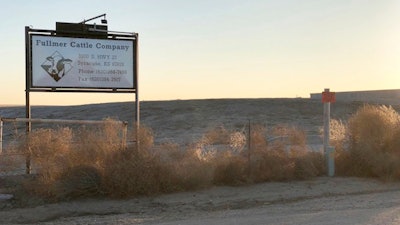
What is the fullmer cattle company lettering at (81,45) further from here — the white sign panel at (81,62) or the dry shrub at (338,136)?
the dry shrub at (338,136)

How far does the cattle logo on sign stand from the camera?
15.6m

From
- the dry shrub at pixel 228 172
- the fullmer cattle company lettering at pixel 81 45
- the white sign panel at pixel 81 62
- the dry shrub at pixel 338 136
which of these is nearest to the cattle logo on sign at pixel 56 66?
the white sign panel at pixel 81 62

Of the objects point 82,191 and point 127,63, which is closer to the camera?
point 82,191

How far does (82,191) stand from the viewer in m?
12.6

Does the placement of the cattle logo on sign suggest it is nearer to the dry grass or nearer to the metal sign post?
the metal sign post

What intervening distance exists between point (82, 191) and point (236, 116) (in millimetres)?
36327

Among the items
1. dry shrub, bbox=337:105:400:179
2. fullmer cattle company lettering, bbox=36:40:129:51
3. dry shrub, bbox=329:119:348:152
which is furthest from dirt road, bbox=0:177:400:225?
fullmer cattle company lettering, bbox=36:40:129:51

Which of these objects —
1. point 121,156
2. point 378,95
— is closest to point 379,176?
point 121,156

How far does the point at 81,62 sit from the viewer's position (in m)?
16.0

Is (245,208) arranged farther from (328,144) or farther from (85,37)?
(85,37)

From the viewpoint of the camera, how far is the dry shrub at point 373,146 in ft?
51.7

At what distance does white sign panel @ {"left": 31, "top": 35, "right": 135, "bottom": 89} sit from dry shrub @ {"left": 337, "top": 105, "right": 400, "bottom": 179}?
23.2 ft

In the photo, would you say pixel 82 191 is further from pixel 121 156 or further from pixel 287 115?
pixel 287 115

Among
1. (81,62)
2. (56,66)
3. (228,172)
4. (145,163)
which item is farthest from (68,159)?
(228,172)
